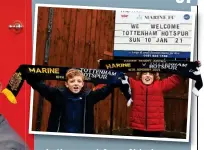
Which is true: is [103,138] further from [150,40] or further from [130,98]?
[150,40]

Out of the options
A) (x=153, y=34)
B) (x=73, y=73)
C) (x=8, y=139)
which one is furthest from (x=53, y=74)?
(x=153, y=34)

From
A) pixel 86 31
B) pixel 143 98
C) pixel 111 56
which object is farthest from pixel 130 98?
pixel 86 31

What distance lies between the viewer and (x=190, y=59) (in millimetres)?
1501

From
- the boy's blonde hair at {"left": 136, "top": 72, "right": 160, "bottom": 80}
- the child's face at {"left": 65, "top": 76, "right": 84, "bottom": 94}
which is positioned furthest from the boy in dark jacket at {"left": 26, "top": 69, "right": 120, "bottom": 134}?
the boy's blonde hair at {"left": 136, "top": 72, "right": 160, "bottom": 80}

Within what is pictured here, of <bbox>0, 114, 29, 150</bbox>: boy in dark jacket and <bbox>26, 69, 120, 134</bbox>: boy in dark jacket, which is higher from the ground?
<bbox>26, 69, 120, 134</bbox>: boy in dark jacket

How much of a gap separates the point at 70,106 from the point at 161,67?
1.30 feet

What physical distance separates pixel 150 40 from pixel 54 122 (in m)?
0.51

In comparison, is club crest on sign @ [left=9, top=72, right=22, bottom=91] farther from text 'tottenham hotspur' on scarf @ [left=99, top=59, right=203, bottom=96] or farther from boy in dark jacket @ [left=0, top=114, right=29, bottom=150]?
text 'tottenham hotspur' on scarf @ [left=99, top=59, right=203, bottom=96]

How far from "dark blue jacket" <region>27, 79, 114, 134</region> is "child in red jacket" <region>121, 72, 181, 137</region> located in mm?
112

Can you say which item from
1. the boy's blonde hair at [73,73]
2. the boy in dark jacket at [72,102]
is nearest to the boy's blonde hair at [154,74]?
the boy in dark jacket at [72,102]

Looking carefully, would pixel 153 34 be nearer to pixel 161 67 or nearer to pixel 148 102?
pixel 161 67

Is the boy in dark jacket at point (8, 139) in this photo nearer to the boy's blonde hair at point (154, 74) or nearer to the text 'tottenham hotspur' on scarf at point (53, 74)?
the text 'tottenham hotspur' on scarf at point (53, 74)

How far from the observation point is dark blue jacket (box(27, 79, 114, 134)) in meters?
1.53

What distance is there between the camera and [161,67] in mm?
1515
